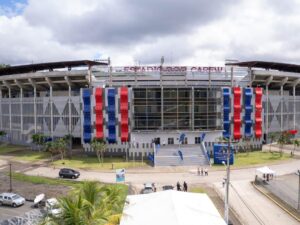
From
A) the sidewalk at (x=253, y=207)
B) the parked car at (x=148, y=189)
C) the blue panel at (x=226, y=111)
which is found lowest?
the sidewalk at (x=253, y=207)

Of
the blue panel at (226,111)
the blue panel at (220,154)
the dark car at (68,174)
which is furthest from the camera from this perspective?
the blue panel at (226,111)

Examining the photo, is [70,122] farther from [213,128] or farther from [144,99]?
[213,128]

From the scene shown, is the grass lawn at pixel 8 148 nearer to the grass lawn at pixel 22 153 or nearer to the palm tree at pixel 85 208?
the grass lawn at pixel 22 153

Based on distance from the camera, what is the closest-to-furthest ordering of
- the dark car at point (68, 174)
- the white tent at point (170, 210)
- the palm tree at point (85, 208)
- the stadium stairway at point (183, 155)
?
the palm tree at point (85, 208), the white tent at point (170, 210), the dark car at point (68, 174), the stadium stairway at point (183, 155)

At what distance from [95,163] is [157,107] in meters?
20.7

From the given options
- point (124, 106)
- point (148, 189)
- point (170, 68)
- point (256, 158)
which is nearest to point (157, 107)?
point (124, 106)

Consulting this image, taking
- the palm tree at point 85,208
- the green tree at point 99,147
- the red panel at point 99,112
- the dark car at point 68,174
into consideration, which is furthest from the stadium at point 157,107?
the palm tree at point 85,208

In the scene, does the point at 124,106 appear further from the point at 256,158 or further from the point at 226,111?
the point at 256,158

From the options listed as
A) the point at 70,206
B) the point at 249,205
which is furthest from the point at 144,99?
the point at 70,206

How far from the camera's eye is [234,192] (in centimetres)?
5281

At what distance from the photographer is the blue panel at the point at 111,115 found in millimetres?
86625

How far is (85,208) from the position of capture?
16359 millimetres

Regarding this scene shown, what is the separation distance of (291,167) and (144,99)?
121 feet

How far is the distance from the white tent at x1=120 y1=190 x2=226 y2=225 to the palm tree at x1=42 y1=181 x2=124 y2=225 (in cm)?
365
